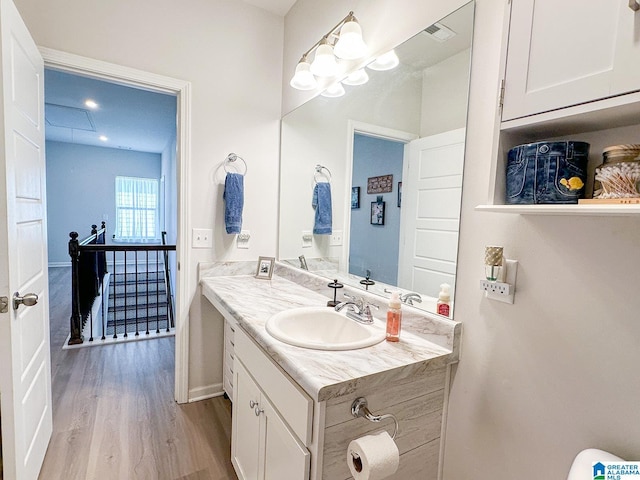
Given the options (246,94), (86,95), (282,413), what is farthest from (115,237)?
(282,413)

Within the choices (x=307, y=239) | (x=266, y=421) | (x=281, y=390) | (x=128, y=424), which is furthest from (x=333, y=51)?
(x=128, y=424)

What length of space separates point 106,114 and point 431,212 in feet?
16.3

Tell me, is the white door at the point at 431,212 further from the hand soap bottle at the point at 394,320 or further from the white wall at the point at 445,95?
the hand soap bottle at the point at 394,320

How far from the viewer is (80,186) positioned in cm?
689

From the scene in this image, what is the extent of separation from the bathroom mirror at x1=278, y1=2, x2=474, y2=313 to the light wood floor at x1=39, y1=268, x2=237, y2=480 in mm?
1168

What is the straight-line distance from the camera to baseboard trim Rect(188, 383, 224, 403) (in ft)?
7.45

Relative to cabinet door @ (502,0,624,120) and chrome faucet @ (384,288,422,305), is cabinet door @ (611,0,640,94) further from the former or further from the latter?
chrome faucet @ (384,288,422,305)

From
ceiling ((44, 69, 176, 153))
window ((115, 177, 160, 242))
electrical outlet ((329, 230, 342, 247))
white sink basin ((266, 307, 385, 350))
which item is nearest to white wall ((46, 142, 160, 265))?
window ((115, 177, 160, 242))

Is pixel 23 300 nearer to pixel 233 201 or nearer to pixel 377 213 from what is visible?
pixel 233 201

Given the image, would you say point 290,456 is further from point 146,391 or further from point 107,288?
point 107,288

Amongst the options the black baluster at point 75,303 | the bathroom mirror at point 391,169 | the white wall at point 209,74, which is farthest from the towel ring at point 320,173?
the black baluster at point 75,303

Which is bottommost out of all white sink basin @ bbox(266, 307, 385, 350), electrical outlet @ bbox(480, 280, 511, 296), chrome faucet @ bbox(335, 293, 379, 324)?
white sink basin @ bbox(266, 307, 385, 350)

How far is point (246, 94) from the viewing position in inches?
90.0

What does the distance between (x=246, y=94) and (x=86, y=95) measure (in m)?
2.72
